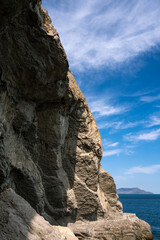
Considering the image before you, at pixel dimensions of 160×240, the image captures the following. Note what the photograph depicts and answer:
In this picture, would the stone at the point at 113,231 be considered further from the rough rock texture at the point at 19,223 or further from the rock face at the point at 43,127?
the rough rock texture at the point at 19,223

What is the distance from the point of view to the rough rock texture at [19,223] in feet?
22.3

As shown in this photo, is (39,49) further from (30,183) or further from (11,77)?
(30,183)

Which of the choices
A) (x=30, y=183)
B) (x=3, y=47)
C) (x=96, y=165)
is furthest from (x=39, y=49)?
(x=96, y=165)

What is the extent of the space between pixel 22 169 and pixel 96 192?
769 centimetres

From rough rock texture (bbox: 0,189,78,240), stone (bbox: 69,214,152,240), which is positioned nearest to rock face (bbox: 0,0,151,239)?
stone (bbox: 69,214,152,240)

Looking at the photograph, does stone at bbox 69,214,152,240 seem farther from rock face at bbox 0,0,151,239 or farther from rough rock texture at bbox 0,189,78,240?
rough rock texture at bbox 0,189,78,240

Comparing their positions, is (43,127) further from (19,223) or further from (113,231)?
(19,223)

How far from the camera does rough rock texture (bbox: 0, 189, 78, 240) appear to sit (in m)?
6.80

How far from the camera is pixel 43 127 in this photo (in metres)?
15.2

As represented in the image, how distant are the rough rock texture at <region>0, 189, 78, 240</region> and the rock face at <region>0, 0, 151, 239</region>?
2.85m

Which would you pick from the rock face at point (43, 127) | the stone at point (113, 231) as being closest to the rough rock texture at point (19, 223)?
the rock face at point (43, 127)

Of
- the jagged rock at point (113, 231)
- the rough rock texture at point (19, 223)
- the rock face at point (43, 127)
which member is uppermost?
the rock face at point (43, 127)

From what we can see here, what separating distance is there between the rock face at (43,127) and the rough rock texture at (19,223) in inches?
112

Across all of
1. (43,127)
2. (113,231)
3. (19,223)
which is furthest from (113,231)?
(19,223)
